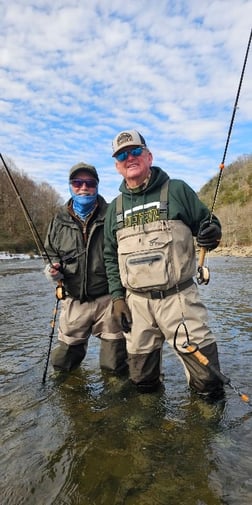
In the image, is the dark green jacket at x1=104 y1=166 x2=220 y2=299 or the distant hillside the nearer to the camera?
the dark green jacket at x1=104 y1=166 x2=220 y2=299

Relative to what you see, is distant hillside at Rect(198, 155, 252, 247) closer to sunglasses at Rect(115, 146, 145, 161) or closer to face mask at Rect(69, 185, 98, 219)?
face mask at Rect(69, 185, 98, 219)

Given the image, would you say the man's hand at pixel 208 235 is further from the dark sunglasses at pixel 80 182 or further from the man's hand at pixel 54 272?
the man's hand at pixel 54 272

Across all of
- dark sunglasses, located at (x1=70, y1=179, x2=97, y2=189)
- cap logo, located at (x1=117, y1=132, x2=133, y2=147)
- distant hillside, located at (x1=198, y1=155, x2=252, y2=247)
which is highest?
distant hillside, located at (x1=198, y1=155, x2=252, y2=247)

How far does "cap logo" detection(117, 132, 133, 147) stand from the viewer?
400 centimetres

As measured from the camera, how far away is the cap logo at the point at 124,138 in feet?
13.1

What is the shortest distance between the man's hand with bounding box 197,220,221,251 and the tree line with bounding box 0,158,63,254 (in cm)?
5055

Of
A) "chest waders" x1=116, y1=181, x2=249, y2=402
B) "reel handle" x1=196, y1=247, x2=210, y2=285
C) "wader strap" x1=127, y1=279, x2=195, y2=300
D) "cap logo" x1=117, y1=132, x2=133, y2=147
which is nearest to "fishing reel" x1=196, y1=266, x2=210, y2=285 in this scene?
"reel handle" x1=196, y1=247, x2=210, y2=285

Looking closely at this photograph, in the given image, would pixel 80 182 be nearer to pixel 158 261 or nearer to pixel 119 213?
pixel 119 213

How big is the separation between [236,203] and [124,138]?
67.9m

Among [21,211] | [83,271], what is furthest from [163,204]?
[21,211]

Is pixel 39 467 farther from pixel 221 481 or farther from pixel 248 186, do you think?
pixel 248 186

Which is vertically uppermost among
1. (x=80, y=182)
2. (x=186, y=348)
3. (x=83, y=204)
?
(x=80, y=182)

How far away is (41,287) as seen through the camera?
17.4 metres

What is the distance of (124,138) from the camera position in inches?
159
